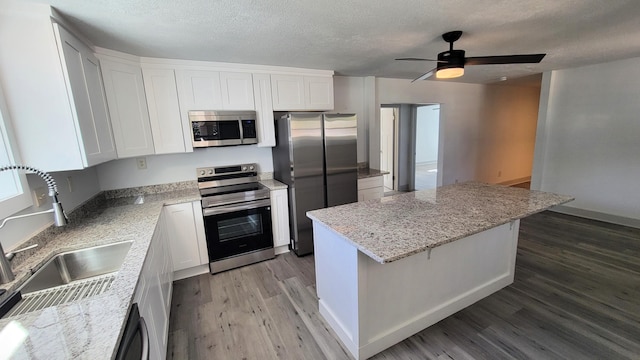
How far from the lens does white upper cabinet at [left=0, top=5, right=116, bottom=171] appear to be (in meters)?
1.50

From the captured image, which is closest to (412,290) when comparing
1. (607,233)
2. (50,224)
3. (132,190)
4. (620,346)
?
(620,346)

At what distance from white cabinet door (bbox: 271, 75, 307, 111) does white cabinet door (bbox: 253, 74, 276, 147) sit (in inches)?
2.9

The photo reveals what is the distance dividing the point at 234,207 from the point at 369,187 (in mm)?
1858

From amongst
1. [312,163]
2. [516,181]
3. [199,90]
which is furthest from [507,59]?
[516,181]

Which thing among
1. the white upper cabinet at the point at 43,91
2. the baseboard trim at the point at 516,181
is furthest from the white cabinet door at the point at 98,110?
the baseboard trim at the point at 516,181

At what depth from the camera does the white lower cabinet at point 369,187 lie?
3607 millimetres

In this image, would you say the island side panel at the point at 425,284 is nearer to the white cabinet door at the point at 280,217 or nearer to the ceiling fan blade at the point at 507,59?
the ceiling fan blade at the point at 507,59

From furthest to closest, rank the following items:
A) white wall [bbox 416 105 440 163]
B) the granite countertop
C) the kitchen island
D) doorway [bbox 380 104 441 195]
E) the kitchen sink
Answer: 1. white wall [bbox 416 105 440 163]
2. doorway [bbox 380 104 441 195]
3. the granite countertop
4. the kitchen island
5. the kitchen sink

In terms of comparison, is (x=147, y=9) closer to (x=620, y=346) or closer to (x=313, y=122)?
(x=313, y=122)

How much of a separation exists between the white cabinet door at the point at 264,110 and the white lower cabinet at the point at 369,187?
1331 mm

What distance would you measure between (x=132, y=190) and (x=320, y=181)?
2.10 meters

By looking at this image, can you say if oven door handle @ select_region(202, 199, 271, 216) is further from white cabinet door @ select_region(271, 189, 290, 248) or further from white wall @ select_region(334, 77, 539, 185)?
white wall @ select_region(334, 77, 539, 185)

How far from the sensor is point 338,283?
1845 millimetres

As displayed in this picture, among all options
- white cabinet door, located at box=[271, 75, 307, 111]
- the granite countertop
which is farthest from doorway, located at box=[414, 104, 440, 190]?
white cabinet door, located at box=[271, 75, 307, 111]
